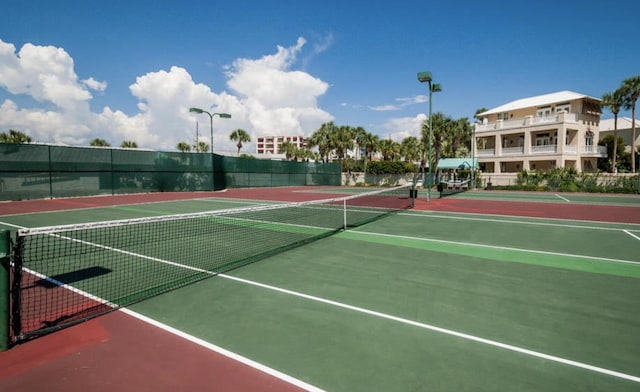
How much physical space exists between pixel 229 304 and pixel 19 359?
2554 millimetres

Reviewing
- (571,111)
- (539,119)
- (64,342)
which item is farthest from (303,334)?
(571,111)

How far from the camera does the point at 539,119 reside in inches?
1714

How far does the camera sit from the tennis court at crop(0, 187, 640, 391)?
371 centimetres

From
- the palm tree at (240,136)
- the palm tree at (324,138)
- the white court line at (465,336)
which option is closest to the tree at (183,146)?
the palm tree at (240,136)

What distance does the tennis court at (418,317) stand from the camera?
371 centimetres

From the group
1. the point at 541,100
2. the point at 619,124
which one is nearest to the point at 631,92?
the point at 541,100

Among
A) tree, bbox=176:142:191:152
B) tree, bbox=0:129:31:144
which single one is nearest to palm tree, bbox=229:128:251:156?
tree, bbox=176:142:191:152

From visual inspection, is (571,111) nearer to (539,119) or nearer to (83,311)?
(539,119)

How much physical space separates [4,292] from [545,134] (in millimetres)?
53258

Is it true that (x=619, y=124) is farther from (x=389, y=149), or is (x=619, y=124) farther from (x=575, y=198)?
(x=575, y=198)

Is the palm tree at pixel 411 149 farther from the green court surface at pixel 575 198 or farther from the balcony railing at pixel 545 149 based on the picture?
the green court surface at pixel 575 198

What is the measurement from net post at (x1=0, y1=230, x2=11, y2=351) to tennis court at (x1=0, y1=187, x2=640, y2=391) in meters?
0.18

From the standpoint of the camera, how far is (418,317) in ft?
16.7

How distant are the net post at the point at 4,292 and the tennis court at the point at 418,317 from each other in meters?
0.18
